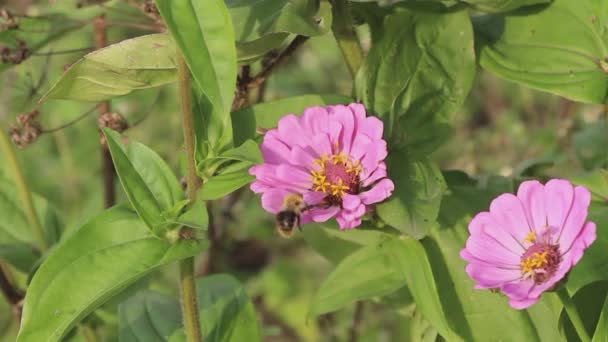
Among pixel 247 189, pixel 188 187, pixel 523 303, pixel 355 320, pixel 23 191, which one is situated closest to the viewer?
pixel 523 303

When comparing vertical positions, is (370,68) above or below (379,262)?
above

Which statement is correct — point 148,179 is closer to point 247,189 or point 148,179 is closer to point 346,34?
point 346,34

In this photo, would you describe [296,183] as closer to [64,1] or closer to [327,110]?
[327,110]

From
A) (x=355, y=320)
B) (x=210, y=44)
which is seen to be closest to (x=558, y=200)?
(x=210, y=44)

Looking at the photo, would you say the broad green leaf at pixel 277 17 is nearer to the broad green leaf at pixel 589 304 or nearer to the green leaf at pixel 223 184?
the green leaf at pixel 223 184

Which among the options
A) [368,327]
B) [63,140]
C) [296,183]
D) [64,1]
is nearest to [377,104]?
[296,183]

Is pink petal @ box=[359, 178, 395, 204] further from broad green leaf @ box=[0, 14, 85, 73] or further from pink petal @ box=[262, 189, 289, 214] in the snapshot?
broad green leaf @ box=[0, 14, 85, 73]
